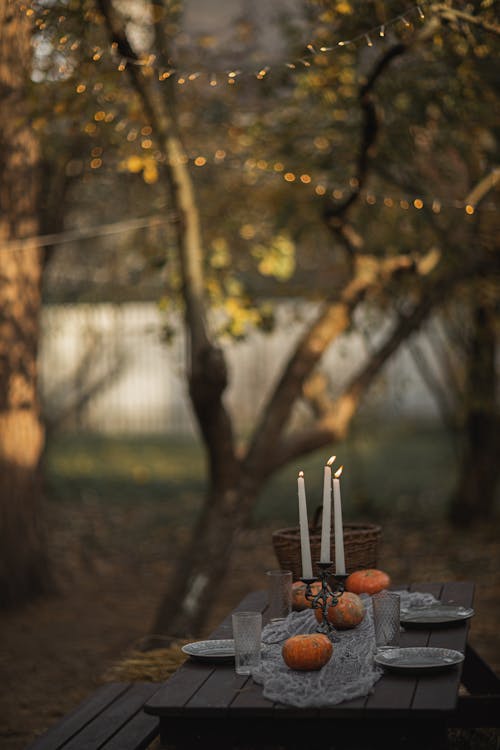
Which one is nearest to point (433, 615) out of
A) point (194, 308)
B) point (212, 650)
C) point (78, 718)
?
point (212, 650)

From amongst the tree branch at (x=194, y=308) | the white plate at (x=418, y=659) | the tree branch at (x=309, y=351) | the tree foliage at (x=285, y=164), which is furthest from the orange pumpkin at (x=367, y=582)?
the tree branch at (x=309, y=351)

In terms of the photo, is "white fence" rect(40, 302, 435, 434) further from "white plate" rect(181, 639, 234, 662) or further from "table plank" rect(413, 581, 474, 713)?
"white plate" rect(181, 639, 234, 662)

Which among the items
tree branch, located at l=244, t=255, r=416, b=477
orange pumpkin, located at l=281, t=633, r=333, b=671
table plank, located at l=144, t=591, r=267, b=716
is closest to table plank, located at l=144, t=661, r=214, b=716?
table plank, located at l=144, t=591, r=267, b=716

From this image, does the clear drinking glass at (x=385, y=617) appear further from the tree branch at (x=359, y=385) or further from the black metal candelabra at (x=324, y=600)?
the tree branch at (x=359, y=385)

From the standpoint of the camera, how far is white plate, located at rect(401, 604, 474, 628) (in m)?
3.48

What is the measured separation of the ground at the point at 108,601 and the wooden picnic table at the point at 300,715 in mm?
1733

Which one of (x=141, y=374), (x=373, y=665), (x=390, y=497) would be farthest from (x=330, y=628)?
(x=141, y=374)

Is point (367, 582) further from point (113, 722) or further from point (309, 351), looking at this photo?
point (309, 351)

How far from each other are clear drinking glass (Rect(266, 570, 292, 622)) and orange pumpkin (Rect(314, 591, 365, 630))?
202 mm

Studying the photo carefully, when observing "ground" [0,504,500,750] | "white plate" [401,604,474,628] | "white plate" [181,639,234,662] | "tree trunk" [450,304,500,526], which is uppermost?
"white plate" [181,639,234,662]

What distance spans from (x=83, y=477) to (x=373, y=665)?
35.1ft

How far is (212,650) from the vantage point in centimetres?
325

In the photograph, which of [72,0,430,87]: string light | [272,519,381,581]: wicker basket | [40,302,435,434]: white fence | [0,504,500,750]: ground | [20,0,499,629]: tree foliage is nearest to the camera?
[272,519,381,581]: wicker basket

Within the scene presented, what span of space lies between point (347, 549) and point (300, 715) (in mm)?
1298
